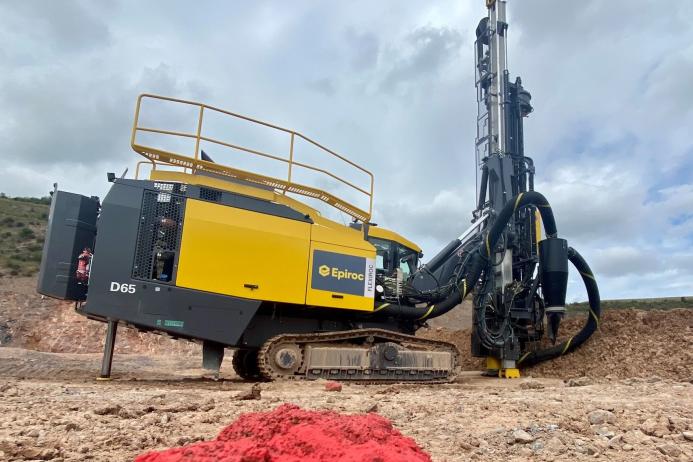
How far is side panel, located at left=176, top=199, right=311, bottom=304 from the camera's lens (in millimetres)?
7766

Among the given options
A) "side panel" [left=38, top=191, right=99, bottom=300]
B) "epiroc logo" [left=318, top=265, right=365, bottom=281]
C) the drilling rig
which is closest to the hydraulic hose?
the drilling rig

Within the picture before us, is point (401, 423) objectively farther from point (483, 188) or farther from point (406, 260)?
point (483, 188)

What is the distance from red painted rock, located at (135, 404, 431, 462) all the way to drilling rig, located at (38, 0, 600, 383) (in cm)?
527

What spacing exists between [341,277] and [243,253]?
181 centimetres

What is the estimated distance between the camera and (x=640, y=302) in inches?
1142

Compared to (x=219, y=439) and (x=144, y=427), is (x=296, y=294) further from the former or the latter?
(x=219, y=439)

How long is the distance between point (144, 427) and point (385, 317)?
22.0ft

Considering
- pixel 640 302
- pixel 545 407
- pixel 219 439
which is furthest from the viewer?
pixel 640 302

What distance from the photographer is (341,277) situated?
29.3 feet

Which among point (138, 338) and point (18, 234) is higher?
point (18, 234)

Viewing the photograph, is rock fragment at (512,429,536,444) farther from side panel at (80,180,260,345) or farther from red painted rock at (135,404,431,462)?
side panel at (80,180,260,345)

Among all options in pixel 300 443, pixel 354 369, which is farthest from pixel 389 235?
pixel 300 443

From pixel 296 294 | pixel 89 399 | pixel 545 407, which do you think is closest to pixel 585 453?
pixel 545 407

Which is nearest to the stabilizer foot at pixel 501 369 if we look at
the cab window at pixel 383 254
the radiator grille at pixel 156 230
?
the cab window at pixel 383 254
